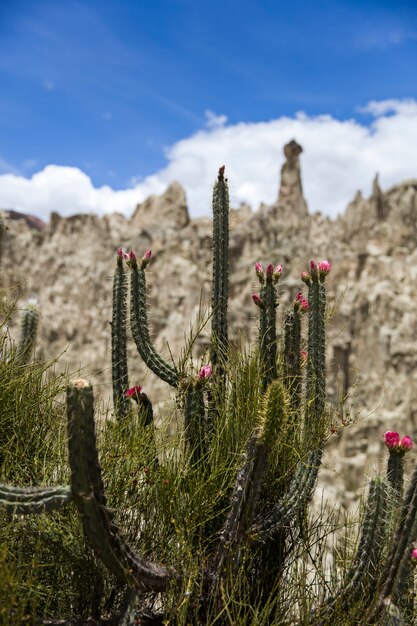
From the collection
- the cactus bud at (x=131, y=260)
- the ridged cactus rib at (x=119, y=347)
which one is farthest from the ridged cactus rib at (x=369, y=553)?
the cactus bud at (x=131, y=260)

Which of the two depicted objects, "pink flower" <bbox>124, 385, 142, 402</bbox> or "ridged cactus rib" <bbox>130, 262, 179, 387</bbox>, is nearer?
"pink flower" <bbox>124, 385, 142, 402</bbox>

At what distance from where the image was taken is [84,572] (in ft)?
11.1

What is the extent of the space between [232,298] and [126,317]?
25282 millimetres

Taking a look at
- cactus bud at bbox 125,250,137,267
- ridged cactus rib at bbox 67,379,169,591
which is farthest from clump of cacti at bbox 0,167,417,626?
cactus bud at bbox 125,250,137,267

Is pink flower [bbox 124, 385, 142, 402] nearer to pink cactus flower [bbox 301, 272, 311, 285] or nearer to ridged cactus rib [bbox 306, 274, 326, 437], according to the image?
ridged cactus rib [bbox 306, 274, 326, 437]

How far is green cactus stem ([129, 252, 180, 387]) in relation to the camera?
4.46 metres

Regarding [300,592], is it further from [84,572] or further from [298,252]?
[298,252]

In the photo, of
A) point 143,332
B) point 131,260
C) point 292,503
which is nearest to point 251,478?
point 292,503

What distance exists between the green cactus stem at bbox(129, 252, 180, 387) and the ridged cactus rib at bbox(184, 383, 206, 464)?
17.2 inches

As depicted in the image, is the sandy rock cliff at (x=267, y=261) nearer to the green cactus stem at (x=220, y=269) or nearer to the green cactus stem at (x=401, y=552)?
the green cactus stem at (x=220, y=269)

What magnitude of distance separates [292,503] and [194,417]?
0.80 m

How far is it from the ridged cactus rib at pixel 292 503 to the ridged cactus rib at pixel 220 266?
41.0 inches

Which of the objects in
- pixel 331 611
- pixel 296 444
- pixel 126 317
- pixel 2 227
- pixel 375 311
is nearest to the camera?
pixel 331 611

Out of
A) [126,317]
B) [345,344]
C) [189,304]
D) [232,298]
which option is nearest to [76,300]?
[189,304]
